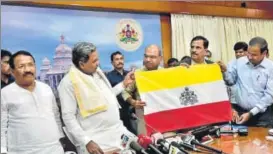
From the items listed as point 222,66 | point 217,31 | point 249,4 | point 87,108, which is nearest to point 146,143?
point 87,108

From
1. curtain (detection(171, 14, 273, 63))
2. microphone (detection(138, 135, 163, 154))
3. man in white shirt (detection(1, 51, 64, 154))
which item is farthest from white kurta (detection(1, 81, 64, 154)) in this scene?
curtain (detection(171, 14, 273, 63))

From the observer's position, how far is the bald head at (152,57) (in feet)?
9.51

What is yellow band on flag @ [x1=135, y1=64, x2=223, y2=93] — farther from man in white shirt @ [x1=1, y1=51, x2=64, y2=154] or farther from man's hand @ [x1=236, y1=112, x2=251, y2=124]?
man in white shirt @ [x1=1, y1=51, x2=64, y2=154]

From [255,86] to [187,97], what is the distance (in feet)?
2.31

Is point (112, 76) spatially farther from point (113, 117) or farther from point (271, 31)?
point (271, 31)

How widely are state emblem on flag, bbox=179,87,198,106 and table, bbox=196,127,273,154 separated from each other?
1.74ft

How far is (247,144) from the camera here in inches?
87.7

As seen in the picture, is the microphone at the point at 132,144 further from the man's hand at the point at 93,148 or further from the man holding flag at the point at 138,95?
the man holding flag at the point at 138,95

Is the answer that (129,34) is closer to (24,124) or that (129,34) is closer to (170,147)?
(24,124)

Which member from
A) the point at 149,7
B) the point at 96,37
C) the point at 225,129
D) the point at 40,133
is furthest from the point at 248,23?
the point at 40,133

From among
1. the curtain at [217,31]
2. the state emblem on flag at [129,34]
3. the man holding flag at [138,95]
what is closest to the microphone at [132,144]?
the man holding flag at [138,95]

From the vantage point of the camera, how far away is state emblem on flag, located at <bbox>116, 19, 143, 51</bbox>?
5.02 metres

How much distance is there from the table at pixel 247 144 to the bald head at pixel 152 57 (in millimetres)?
913

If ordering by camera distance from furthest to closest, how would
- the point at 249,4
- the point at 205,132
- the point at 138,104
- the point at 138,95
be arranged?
the point at 249,4
the point at 138,95
the point at 138,104
the point at 205,132
